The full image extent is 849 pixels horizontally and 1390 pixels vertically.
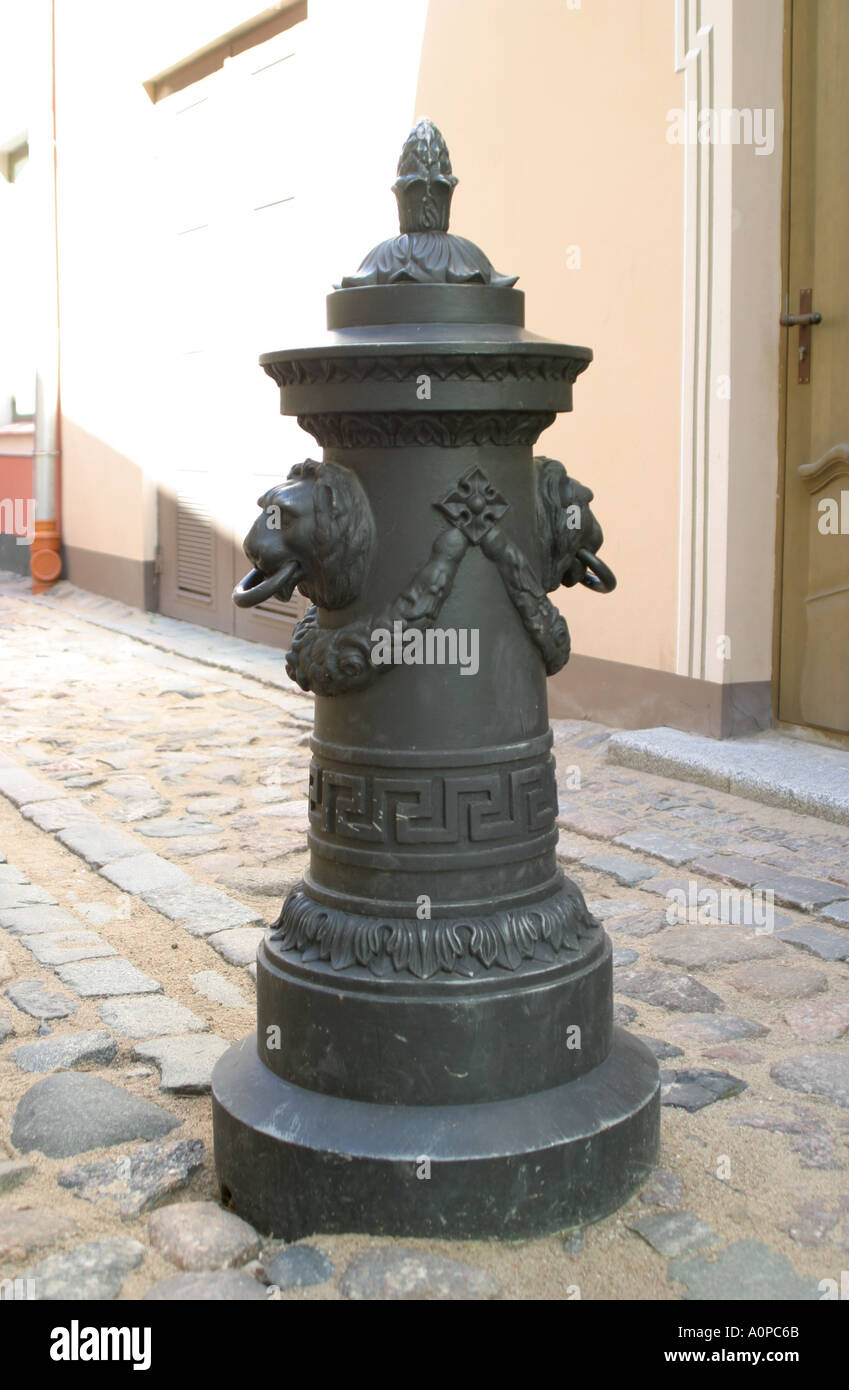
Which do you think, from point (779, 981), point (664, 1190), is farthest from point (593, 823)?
point (664, 1190)

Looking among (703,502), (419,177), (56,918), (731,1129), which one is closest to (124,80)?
(703,502)

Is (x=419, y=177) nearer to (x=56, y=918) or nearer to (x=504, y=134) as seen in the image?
(x=56, y=918)

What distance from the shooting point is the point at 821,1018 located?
3.10 metres

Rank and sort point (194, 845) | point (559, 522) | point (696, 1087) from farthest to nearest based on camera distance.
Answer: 1. point (194, 845)
2. point (696, 1087)
3. point (559, 522)

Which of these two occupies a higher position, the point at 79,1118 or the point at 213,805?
the point at 213,805

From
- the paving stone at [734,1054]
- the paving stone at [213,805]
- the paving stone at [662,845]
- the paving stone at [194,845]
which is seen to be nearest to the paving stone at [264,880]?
the paving stone at [194,845]

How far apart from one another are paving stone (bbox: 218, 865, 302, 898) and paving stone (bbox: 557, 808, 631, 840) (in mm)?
953

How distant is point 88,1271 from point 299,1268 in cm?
32

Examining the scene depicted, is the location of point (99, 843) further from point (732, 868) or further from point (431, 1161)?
point (431, 1161)

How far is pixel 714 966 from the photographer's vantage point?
3.42 m

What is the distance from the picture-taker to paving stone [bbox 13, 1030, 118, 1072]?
289 cm

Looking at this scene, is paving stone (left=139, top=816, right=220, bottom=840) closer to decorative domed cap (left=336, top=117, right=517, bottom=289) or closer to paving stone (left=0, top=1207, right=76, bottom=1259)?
paving stone (left=0, top=1207, right=76, bottom=1259)

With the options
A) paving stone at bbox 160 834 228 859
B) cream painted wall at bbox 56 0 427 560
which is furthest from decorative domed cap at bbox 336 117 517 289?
cream painted wall at bbox 56 0 427 560
